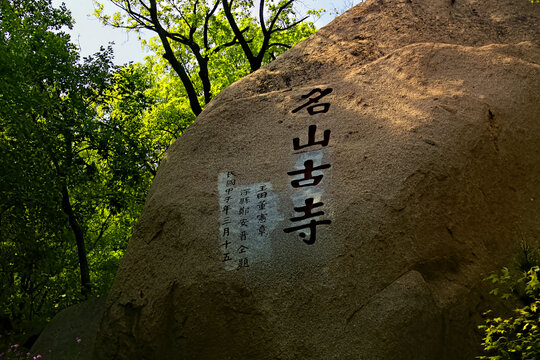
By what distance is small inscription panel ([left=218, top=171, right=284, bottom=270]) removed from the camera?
562 cm

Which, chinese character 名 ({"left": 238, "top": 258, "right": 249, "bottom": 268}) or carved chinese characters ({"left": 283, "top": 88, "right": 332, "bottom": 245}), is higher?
carved chinese characters ({"left": 283, "top": 88, "right": 332, "bottom": 245})

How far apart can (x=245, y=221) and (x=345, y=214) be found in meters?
1.16

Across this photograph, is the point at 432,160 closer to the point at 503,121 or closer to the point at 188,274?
the point at 503,121

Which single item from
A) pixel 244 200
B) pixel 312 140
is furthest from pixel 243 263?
pixel 312 140

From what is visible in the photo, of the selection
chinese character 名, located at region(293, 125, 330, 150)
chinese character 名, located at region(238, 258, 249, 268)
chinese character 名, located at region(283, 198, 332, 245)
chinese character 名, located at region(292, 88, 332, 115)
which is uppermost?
chinese character 名, located at region(292, 88, 332, 115)

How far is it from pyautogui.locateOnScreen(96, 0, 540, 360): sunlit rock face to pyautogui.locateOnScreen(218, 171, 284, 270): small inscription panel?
2 cm

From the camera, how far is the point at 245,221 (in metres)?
5.91

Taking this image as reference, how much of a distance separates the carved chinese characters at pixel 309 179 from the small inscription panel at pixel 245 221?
0.80 feet

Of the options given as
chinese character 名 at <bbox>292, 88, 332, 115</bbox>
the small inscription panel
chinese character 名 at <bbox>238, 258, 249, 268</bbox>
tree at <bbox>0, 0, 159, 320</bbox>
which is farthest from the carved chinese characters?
tree at <bbox>0, 0, 159, 320</bbox>

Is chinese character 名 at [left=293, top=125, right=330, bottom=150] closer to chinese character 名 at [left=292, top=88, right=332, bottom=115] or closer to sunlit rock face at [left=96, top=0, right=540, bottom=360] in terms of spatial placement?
sunlit rock face at [left=96, top=0, right=540, bottom=360]

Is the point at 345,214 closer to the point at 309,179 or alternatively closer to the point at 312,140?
the point at 309,179

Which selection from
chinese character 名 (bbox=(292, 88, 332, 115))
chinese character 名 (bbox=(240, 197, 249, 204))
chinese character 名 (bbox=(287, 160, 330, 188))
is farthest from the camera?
chinese character 名 (bbox=(292, 88, 332, 115))

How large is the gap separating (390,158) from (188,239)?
2.42m

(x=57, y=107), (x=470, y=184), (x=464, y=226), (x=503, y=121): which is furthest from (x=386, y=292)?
(x=57, y=107)
